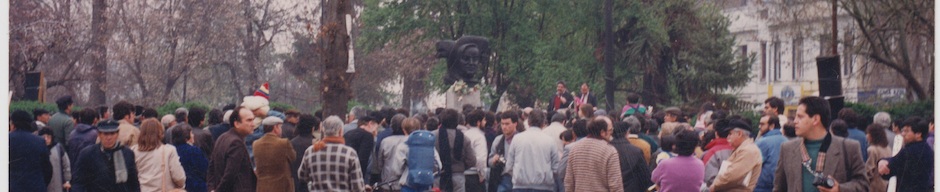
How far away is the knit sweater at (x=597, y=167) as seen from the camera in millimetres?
11969

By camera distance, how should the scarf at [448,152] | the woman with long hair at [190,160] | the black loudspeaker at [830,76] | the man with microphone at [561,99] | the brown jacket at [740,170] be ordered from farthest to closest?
the man with microphone at [561,99] → the black loudspeaker at [830,76] → the scarf at [448,152] → the woman with long hair at [190,160] → the brown jacket at [740,170]

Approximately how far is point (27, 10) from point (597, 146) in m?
15.6

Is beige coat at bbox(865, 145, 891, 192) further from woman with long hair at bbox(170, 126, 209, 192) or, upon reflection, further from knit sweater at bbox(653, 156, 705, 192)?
woman with long hair at bbox(170, 126, 209, 192)

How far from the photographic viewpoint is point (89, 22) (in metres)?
31.9

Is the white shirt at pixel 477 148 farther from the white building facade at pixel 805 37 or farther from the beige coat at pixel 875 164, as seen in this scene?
the white building facade at pixel 805 37

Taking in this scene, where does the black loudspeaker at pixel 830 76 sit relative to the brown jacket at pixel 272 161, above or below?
above

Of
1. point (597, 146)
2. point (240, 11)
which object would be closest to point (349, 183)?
point (597, 146)

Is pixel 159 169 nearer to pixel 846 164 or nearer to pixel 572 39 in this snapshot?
pixel 846 164

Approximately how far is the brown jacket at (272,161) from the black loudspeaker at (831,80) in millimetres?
6436

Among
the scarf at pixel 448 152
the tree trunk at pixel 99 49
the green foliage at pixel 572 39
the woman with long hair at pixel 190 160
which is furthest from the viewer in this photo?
the green foliage at pixel 572 39

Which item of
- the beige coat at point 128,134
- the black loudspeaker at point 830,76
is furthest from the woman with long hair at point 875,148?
the beige coat at point 128,134

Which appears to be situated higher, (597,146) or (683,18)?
(683,18)

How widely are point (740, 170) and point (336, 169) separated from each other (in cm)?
317

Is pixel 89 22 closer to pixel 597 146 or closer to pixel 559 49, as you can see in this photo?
pixel 559 49
